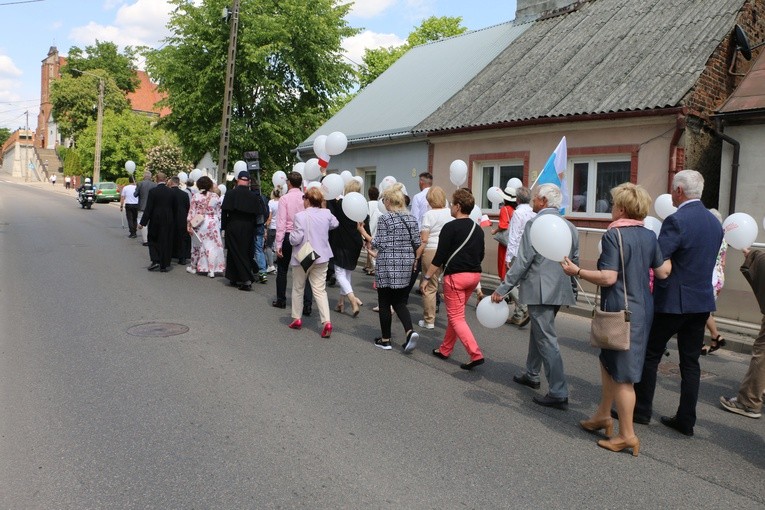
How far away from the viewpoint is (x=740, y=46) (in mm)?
12094

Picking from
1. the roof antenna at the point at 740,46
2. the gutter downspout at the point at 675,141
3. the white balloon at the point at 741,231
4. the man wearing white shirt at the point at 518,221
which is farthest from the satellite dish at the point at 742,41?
the white balloon at the point at 741,231

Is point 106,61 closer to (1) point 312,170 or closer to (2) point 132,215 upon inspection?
(2) point 132,215

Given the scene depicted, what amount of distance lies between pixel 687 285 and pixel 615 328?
2.59ft

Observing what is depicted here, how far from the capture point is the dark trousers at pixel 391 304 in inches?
263

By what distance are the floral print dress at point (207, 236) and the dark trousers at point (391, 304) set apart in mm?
5684

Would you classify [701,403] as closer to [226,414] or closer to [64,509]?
[226,414]

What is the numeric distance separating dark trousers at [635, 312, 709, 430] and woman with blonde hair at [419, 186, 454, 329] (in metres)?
2.30

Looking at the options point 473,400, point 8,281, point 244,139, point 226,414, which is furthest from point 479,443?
point 244,139

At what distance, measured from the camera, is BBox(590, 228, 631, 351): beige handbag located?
4.12 meters

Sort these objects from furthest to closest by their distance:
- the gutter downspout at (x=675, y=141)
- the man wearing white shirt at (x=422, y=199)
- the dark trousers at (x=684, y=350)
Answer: the gutter downspout at (x=675, y=141), the man wearing white shirt at (x=422, y=199), the dark trousers at (x=684, y=350)

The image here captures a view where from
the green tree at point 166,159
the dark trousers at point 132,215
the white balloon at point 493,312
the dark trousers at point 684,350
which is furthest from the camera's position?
the green tree at point 166,159

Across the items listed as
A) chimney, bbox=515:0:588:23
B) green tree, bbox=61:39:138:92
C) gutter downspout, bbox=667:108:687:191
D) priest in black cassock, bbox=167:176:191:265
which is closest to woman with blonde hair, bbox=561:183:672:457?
gutter downspout, bbox=667:108:687:191

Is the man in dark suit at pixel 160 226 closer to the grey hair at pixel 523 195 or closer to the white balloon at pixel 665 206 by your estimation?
the grey hair at pixel 523 195

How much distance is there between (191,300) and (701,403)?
21.7 feet
